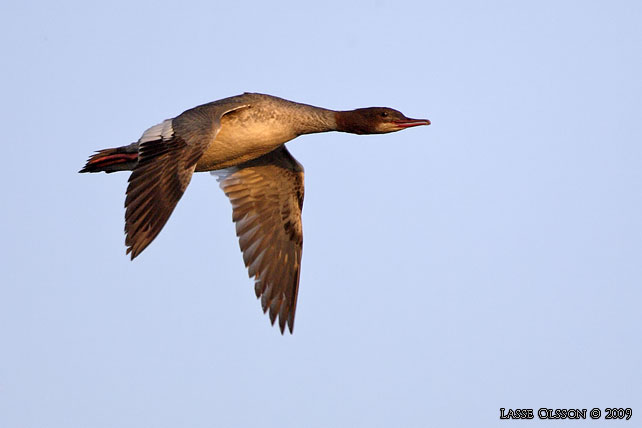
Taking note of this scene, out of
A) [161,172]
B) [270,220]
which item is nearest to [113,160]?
[161,172]

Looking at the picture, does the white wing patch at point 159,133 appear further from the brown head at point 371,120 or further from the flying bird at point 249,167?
the brown head at point 371,120

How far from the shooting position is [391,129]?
14.0m

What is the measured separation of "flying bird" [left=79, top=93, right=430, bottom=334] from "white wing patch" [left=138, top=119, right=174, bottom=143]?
15mm

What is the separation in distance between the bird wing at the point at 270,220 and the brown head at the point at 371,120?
4.49 feet

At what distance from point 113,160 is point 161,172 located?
2.31m

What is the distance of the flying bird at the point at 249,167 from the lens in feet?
36.6

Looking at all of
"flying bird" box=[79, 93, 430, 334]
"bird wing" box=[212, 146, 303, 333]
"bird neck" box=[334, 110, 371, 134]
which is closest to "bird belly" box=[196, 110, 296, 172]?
"flying bird" box=[79, 93, 430, 334]

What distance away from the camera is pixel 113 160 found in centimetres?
1337

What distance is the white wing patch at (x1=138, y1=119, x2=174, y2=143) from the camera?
39.0ft

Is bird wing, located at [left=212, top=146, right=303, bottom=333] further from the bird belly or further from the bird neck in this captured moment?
the bird belly

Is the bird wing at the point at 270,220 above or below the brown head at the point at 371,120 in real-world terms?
below

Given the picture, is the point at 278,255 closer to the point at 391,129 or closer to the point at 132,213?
the point at 391,129

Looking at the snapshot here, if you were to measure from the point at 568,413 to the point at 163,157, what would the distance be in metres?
5.49

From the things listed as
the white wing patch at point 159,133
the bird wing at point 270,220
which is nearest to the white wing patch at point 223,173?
the bird wing at point 270,220
